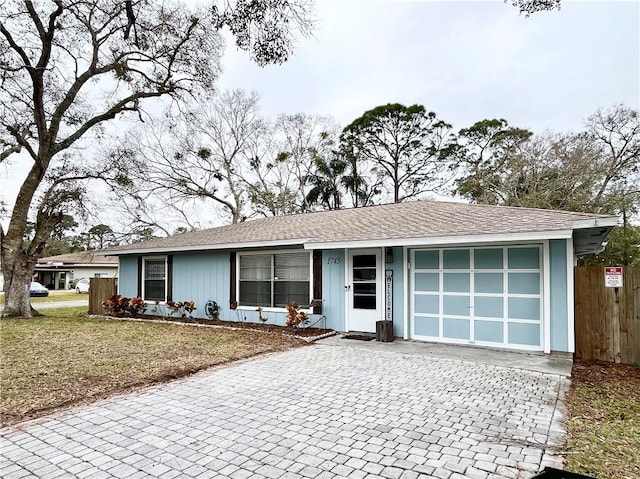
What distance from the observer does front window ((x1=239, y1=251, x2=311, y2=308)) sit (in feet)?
33.0

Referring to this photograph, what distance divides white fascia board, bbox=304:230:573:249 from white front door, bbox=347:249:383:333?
2.07ft

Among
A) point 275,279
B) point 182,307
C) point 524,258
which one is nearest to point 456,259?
point 524,258

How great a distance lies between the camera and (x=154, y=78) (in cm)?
1380

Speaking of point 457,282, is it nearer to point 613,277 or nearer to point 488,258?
point 488,258

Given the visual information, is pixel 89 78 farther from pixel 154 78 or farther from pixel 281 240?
pixel 281 240

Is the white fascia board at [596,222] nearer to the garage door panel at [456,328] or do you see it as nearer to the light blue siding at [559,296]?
the light blue siding at [559,296]

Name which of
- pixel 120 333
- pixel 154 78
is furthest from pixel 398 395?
pixel 154 78

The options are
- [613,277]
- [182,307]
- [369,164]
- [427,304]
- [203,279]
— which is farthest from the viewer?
[369,164]

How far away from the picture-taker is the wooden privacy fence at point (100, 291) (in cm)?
1430

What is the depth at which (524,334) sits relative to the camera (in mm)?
7258

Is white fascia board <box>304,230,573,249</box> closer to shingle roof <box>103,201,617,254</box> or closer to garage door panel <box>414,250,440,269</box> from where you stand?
shingle roof <box>103,201,617,254</box>

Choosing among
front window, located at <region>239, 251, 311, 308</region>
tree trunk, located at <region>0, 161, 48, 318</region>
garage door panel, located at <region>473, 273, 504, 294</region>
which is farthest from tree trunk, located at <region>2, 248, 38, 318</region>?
garage door panel, located at <region>473, 273, 504, 294</region>

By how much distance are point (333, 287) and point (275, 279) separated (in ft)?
5.78

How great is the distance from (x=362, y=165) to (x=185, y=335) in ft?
55.7
